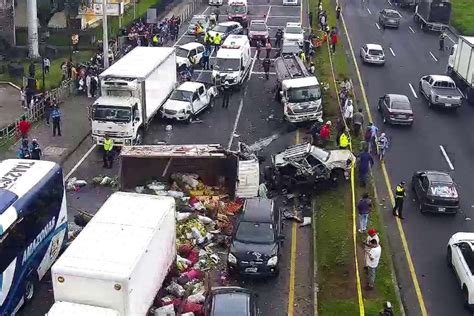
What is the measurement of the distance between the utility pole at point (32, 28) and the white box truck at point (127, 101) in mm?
12952

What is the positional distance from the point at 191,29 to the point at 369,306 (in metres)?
37.5

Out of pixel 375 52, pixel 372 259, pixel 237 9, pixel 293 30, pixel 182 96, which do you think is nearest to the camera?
pixel 372 259

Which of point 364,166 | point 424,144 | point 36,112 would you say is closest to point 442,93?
point 424,144

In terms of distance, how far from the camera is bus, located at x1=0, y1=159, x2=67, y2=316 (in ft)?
52.8

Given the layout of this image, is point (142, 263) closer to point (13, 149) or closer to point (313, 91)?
point (13, 149)

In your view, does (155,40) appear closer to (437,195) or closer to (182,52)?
(182,52)

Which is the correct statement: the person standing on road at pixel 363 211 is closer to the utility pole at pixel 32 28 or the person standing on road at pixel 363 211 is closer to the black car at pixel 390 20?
the utility pole at pixel 32 28

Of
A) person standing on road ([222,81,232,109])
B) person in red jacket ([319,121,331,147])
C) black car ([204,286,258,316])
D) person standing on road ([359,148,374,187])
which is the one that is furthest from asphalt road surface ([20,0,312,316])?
person standing on road ([359,148,374,187])

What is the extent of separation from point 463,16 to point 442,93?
27.8m

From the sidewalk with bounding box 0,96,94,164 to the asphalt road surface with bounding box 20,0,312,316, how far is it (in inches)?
21.8

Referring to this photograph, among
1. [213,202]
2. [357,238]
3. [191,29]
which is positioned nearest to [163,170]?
[213,202]

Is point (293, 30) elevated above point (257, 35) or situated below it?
above

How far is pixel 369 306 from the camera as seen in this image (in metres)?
17.9

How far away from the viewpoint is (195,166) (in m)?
24.6
